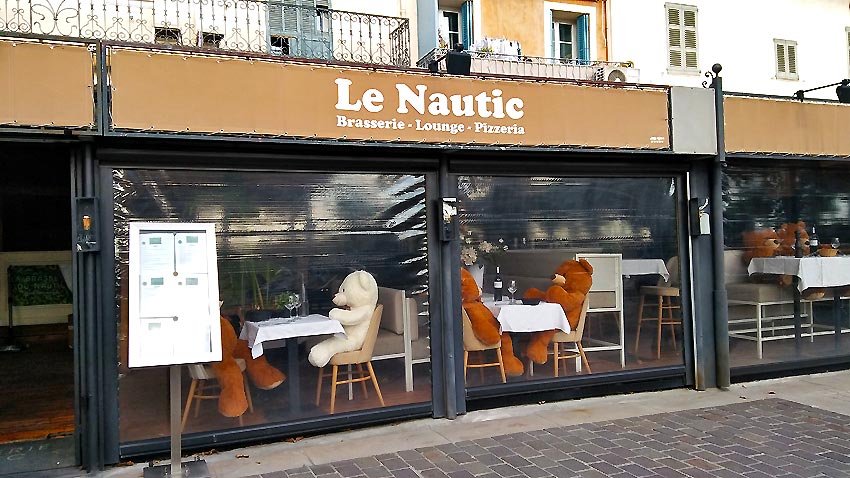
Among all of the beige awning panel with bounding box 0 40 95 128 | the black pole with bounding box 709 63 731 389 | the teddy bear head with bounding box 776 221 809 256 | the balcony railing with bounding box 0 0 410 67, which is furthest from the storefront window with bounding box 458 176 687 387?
the beige awning panel with bounding box 0 40 95 128

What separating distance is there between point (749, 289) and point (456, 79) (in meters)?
4.26

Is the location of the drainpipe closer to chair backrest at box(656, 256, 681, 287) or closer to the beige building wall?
chair backrest at box(656, 256, 681, 287)

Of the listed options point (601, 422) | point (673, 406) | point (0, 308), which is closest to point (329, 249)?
point (601, 422)

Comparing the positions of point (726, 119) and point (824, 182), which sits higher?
point (726, 119)

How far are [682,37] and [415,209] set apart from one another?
7.98 metres

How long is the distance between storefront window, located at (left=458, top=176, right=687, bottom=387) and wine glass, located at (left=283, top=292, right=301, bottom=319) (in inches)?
62.1

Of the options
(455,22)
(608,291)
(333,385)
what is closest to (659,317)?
(608,291)

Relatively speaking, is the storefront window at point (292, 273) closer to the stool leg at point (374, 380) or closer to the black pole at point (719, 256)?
the stool leg at point (374, 380)

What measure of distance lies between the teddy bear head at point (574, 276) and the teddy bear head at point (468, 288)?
881 mm

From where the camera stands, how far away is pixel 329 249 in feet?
18.7

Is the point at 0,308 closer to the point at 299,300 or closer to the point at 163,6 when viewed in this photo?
the point at 163,6

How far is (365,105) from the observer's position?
544 cm

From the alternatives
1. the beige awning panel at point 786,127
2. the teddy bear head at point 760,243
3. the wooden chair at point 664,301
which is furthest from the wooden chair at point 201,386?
the teddy bear head at point 760,243

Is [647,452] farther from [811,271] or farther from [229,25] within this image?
[229,25]
